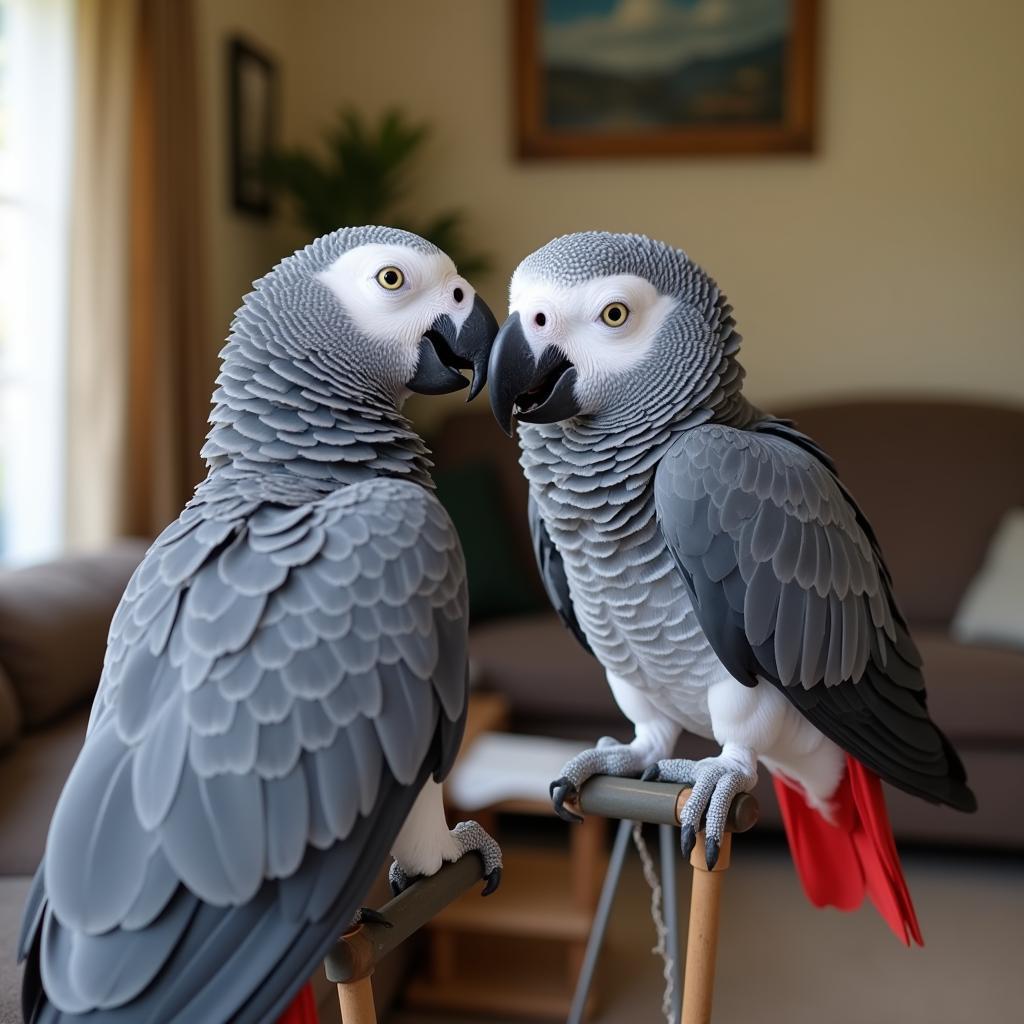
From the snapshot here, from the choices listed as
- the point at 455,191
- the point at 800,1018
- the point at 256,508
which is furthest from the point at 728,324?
the point at 455,191

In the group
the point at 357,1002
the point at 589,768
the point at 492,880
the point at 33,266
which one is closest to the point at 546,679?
the point at 33,266

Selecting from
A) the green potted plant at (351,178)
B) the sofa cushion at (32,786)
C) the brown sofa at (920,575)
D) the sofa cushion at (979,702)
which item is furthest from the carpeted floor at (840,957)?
the green potted plant at (351,178)

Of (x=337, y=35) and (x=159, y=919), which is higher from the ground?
(x=337, y=35)

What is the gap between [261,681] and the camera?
66 centimetres

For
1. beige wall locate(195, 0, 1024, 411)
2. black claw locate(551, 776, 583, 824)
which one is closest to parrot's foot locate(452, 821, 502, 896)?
black claw locate(551, 776, 583, 824)

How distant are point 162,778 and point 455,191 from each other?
306 centimetres

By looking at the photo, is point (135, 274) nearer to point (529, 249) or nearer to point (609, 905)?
point (529, 249)

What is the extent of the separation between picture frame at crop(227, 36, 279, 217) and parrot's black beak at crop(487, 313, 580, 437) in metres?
2.55

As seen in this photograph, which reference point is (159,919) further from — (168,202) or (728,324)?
(168,202)

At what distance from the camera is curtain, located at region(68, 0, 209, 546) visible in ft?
8.05

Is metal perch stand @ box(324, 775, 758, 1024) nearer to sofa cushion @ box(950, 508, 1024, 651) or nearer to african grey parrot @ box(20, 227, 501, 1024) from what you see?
african grey parrot @ box(20, 227, 501, 1024)

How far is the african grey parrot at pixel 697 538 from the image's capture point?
87cm

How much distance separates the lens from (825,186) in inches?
130

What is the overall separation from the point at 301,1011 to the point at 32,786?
1070 millimetres
